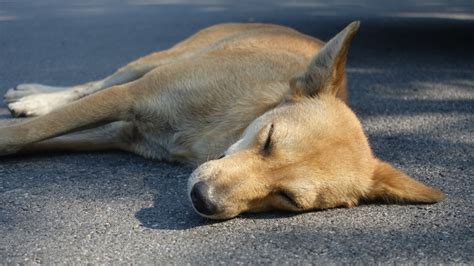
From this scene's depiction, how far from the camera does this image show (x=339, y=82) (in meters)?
3.29

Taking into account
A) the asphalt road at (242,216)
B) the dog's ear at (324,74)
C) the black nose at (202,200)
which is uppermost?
the dog's ear at (324,74)

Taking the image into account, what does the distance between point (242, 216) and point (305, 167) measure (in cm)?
32

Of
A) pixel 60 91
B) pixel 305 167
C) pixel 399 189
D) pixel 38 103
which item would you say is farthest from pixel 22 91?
pixel 399 189

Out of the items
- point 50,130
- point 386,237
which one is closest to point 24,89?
point 50,130

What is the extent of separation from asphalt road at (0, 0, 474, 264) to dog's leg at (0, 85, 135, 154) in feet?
0.43

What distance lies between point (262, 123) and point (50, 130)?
1.05m

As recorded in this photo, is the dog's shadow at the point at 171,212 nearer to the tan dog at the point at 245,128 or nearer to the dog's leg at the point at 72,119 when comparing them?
the tan dog at the point at 245,128

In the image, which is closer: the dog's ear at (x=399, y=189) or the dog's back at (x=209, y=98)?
the dog's ear at (x=399, y=189)

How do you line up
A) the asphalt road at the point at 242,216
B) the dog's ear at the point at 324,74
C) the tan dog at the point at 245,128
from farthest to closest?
the dog's ear at the point at 324,74
the tan dog at the point at 245,128
the asphalt road at the point at 242,216

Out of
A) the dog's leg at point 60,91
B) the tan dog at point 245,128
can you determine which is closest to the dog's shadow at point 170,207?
the tan dog at point 245,128

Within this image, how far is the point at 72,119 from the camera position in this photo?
3.40m

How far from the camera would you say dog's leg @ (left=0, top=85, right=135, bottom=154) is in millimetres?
3314

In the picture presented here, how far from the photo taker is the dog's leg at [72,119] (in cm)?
331

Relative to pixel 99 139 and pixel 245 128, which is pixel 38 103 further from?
pixel 245 128
